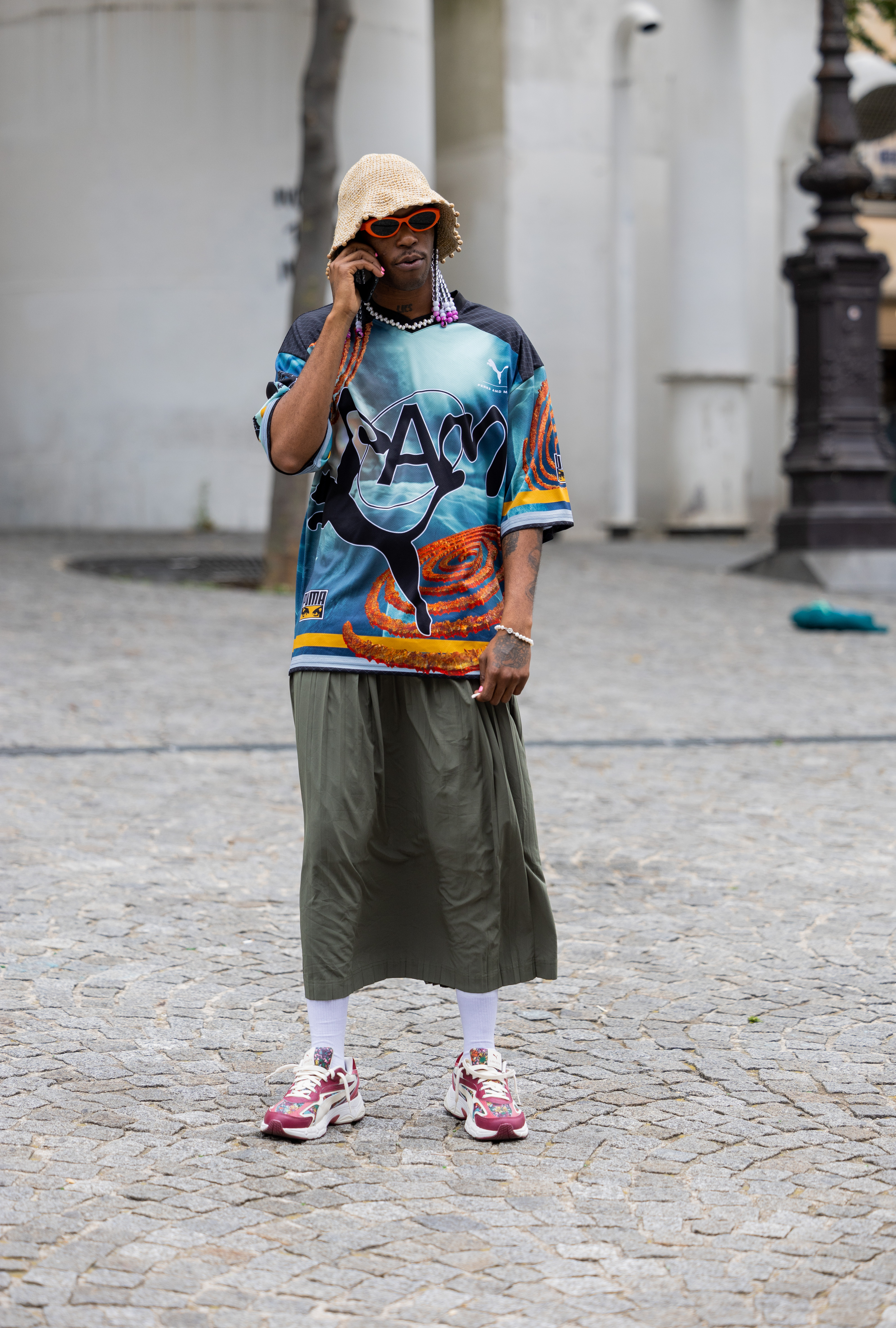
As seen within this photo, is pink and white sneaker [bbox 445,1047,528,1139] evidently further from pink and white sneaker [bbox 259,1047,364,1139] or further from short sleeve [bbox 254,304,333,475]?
short sleeve [bbox 254,304,333,475]

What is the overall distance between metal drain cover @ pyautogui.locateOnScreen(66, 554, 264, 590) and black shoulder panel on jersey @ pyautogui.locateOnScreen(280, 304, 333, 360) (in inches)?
388

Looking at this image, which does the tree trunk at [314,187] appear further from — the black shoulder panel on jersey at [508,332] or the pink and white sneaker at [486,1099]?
the pink and white sneaker at [486,1099]

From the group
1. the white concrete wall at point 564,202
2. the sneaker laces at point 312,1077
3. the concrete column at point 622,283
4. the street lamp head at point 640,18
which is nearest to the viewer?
the sneaker laces at point 312,1077

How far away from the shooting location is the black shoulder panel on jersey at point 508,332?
339 centimetres

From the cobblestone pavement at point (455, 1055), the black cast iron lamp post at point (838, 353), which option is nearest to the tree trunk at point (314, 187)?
the black cast iron lamp post at point (838, 353)

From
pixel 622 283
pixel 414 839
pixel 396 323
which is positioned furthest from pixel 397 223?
pixel 622 283

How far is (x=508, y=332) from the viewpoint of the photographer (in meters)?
3.41

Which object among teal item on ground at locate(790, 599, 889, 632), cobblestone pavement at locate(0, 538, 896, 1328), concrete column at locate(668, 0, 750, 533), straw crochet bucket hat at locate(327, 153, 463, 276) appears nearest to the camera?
cobblestone pavement at locate(0, 538, 896, 1328)

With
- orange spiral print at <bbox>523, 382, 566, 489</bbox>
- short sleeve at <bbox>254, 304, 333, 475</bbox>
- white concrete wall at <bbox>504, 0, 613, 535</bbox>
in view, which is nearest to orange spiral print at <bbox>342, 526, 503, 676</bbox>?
orange spiral print at <bbox>523, 382, 566, 489</bbox>

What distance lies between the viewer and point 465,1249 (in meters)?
→ 2.81

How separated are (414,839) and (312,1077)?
49 cm

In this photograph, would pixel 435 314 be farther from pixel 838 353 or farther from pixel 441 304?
pixel 838 353

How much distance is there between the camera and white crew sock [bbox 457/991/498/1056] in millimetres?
3463

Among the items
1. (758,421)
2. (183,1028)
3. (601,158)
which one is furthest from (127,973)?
(758,421)
